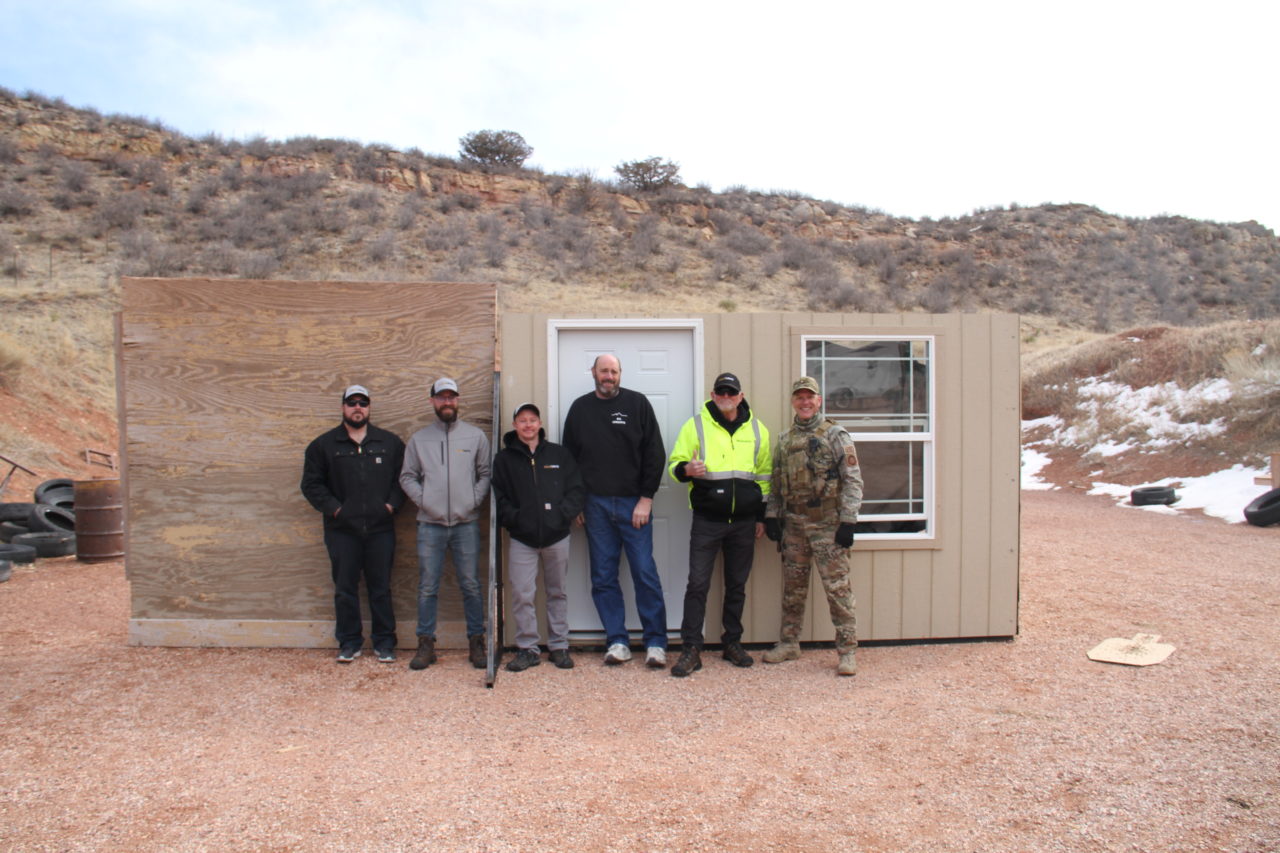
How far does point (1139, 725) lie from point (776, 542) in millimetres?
2318

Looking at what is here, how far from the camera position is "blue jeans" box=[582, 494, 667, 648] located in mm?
5750

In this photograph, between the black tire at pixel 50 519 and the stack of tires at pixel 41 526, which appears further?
the black tire at pixel 50 519

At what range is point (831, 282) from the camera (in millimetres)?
28172

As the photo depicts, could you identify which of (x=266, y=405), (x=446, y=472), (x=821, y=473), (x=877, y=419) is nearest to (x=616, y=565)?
(x=446, y=472)

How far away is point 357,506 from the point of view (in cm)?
570

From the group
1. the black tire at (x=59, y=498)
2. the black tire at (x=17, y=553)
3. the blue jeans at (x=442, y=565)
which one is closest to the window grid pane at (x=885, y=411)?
the blue jeans at (x=442, y=565)

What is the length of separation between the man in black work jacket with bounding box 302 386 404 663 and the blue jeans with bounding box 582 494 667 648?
1.37 metres

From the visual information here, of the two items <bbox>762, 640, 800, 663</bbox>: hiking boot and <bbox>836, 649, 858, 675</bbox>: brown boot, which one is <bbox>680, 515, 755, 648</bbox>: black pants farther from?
<bbox>836, 649, 858, 675</bbox>: brown boot

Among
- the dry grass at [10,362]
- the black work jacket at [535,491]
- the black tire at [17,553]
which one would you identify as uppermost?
the dry grass at [10,362]

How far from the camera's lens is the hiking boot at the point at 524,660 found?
560cm

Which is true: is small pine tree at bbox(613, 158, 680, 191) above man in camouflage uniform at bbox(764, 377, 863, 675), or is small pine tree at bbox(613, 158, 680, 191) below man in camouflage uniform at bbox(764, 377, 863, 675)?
above

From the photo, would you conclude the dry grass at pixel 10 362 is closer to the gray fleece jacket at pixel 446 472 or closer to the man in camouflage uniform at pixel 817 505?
the gray fleece jacket at pixel 446 472

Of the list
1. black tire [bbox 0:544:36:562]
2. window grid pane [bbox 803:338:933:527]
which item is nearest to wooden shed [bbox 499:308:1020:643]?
window grid pane [bbox 803:338:933:527]

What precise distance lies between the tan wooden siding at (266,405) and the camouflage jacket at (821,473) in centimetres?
218
